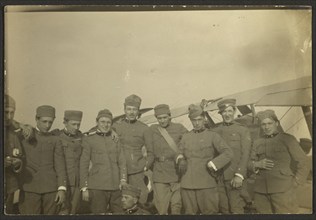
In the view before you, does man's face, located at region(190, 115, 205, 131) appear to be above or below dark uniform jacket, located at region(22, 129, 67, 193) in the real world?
above

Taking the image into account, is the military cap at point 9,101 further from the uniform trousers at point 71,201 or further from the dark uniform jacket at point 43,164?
the uniform trousers at point 71,201

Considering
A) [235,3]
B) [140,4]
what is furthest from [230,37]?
[140,4]

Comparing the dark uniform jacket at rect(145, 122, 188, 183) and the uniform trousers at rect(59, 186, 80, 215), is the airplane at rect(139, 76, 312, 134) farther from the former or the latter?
the uniform trousers at rect(59, 186, 80, 215)

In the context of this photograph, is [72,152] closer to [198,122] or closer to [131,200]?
[131,200]

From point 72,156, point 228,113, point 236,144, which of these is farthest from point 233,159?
point 72,156

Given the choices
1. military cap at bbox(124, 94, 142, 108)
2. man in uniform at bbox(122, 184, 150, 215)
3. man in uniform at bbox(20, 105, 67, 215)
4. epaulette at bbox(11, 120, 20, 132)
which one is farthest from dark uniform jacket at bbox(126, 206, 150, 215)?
epaulette at bbox(11, 120, 20, 132)

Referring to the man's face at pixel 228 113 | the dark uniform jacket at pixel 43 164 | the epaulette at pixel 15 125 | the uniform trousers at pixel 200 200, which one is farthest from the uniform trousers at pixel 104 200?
the man's face at pixel 228 113
